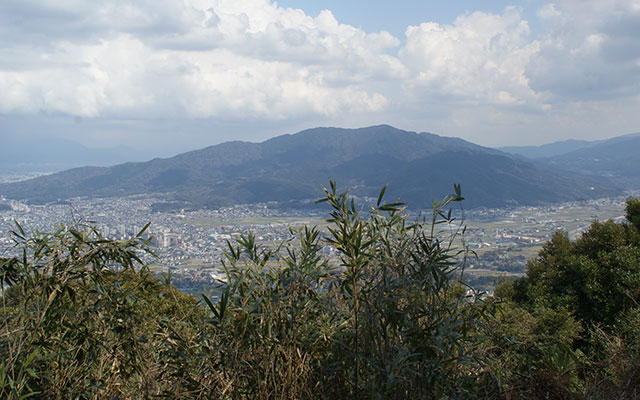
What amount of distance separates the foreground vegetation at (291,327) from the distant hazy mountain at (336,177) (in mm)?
72563

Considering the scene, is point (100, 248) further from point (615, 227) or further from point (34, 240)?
point (615, 227)

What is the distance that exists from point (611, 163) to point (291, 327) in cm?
17661

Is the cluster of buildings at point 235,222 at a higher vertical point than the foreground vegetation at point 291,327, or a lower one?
lower

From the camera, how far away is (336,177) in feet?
378

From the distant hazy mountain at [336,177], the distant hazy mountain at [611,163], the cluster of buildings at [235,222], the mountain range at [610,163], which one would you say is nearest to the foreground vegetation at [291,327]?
the cluster of buildings at [235,222]

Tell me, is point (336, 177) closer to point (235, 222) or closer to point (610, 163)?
point (235, 222)

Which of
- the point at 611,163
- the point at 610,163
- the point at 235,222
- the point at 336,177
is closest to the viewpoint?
the point at 235,222

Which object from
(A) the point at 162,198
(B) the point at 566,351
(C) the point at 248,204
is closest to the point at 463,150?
(C) the point at 248,204

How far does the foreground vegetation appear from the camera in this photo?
246 centimetres

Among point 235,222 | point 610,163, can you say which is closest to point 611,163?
point 610,163

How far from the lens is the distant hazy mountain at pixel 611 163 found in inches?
4729

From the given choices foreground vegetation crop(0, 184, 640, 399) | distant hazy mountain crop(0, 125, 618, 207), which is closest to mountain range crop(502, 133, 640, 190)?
distant hazy mountain crop(0, 125, 618, 207)

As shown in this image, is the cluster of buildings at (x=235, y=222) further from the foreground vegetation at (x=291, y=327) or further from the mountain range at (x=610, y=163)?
the mountain range at (x=610, y=163)

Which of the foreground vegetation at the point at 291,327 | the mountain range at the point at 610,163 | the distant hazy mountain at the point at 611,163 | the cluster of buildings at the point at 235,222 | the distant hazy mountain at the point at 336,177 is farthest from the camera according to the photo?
the distant hazy mountain at the point at 611,163
